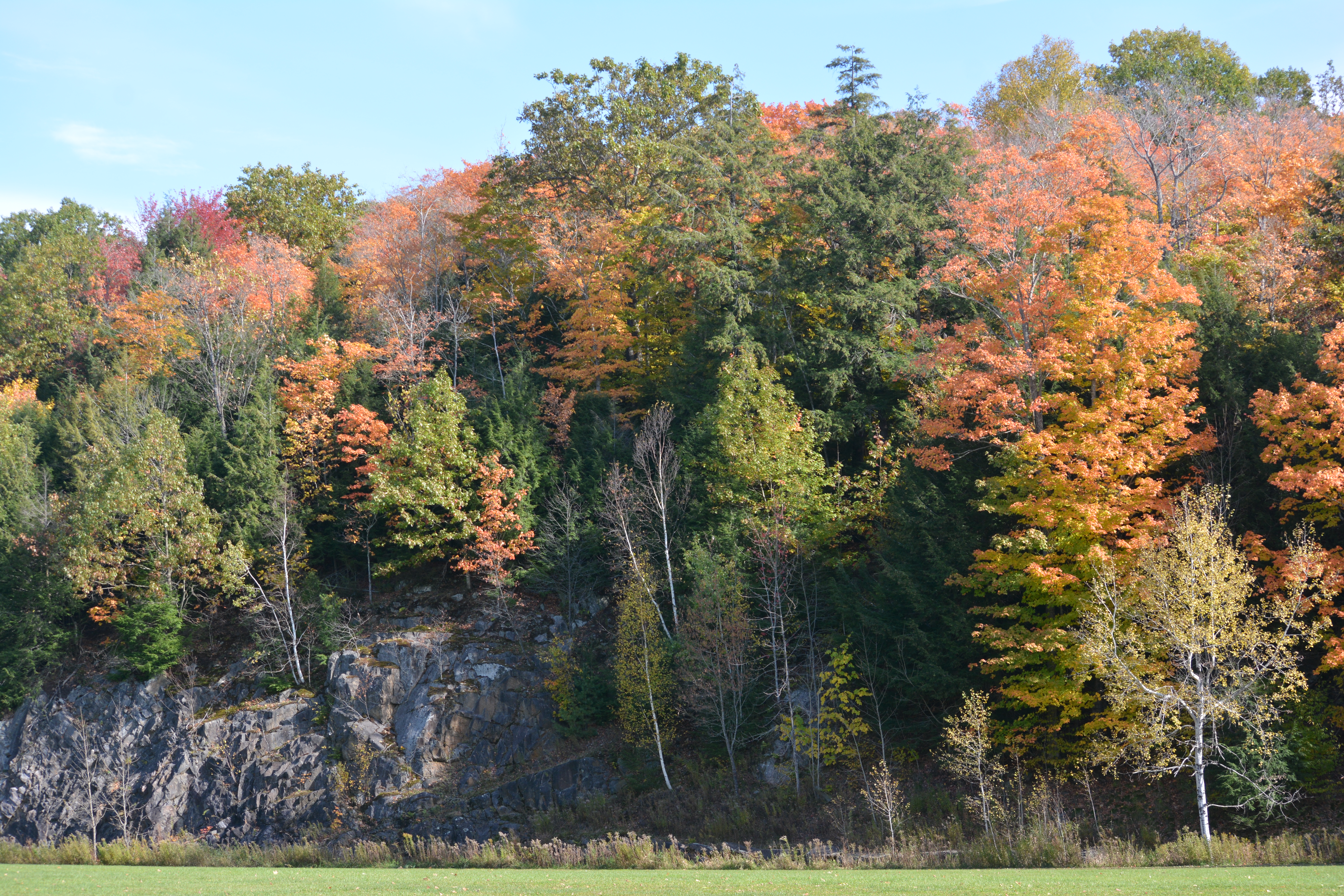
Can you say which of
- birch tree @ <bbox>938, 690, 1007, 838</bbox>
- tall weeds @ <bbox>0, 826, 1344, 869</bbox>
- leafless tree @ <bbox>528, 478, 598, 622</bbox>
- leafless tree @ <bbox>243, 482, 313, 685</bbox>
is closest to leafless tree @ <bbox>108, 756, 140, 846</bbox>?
tall weeds @ <bbox>0, 826, 1344, 869</bbox>

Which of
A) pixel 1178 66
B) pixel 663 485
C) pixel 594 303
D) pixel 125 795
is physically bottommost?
pixel 125 795

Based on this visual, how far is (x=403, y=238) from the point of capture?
177 ft

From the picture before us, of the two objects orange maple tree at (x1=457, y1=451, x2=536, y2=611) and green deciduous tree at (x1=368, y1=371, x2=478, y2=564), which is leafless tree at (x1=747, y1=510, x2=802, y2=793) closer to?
orange maple tree at (x1=457, y1=451, x2=536, y2=611)

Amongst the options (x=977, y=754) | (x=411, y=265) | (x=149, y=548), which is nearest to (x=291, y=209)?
(x=411, y=265)

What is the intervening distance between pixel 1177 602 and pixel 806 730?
11.9 metres

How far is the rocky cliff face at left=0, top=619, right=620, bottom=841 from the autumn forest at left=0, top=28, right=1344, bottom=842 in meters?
1.49

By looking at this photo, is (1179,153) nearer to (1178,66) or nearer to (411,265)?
(1178,66)

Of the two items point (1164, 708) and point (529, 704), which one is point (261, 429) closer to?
point (529, 704)

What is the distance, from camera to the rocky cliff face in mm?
31766

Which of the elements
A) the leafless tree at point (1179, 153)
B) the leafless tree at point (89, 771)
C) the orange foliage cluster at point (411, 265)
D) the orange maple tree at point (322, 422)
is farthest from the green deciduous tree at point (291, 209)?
the leafless tree at point (1179, 153)

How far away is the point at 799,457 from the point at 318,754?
1962cm

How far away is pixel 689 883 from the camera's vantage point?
1862cm

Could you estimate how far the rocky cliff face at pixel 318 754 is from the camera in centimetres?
3177

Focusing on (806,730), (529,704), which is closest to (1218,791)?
(806,730)
